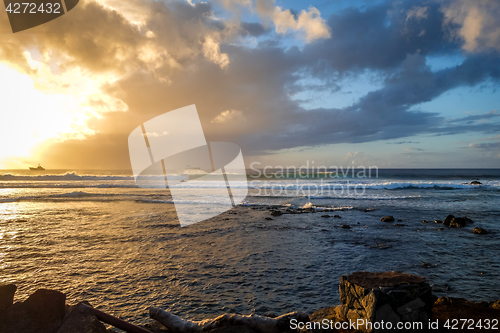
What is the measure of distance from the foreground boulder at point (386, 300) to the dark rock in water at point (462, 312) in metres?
0.51

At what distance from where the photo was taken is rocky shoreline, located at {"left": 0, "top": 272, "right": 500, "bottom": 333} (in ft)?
10.2

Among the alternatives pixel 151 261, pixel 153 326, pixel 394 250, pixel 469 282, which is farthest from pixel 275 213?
pixel 153 326

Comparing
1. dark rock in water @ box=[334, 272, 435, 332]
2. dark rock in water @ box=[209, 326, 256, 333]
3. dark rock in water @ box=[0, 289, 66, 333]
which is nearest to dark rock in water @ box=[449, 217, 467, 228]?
dark rock in water @ box=[334, 272, 435, 332]

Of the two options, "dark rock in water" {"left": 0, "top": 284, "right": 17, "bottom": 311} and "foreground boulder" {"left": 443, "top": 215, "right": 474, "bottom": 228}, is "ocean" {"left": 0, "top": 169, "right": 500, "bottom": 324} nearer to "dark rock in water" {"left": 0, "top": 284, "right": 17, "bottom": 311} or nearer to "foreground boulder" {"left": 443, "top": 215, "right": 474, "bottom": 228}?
"foreground boulder" {"left": 443, "top": 215, "right": 474, "bottom": 228}

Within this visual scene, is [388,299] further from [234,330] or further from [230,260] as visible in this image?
[230,260]

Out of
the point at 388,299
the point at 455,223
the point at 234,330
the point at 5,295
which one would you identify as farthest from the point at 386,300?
the point at 455,223

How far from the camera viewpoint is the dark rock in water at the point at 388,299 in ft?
10.0

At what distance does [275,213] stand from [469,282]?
10.4m

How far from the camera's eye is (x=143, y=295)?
16.7ft

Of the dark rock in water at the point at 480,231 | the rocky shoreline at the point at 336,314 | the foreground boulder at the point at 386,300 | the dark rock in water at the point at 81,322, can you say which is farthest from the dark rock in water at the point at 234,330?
the dark rock in water at the point at 480,231

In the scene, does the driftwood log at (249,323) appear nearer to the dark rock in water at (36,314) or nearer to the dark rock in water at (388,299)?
the dark rock in water at (388,299)

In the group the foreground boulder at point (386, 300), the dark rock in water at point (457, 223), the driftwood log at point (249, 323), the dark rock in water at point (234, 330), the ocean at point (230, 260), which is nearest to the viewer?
the foreground boulder at point (386, 300)

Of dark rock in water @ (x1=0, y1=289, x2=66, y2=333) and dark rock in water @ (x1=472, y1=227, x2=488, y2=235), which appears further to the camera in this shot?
dark rock in water @ (x1=472, y1=227, x2=488, y2=235)

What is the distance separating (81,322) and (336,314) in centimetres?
382
